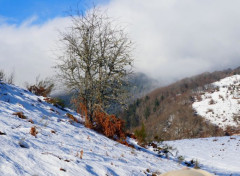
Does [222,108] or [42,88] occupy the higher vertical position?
[222,108]

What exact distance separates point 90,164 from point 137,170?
4.62 ft

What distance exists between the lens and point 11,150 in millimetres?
3992

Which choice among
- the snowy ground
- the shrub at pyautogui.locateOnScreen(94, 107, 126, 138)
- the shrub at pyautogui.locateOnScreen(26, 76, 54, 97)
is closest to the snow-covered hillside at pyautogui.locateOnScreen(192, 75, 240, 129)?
the snowy ground

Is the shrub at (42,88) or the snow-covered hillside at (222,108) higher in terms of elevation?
the snow-covered hillside at (222,108)

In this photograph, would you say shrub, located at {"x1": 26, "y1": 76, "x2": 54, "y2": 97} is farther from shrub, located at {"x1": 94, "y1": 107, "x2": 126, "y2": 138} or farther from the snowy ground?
the snowy ground

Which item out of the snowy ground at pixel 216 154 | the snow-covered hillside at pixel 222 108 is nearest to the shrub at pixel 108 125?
the snowy ground at pixel 216 154

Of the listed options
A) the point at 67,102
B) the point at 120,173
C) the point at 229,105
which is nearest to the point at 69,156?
the point at 120,173

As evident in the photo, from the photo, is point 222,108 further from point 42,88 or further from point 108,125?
point 108,125

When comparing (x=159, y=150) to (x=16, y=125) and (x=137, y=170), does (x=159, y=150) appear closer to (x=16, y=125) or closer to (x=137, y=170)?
(x=137, y=170)

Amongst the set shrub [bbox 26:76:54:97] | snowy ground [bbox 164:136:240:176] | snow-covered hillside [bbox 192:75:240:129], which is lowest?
snowy ground [bbox 164:136:240:176]

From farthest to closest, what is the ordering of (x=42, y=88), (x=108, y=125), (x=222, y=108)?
(x=222, y=108) < (x=42, y=88) < (x=108, y=125)

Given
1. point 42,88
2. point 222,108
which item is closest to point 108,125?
point 42,88

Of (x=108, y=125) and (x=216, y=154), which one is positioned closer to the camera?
(x=108, y=125)

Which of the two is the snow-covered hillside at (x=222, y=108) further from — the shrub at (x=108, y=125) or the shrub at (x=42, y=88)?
the shrub at (x=108, y=125)
